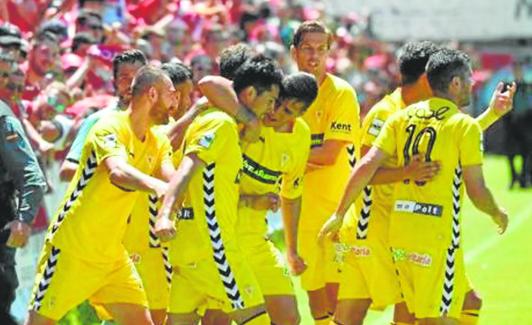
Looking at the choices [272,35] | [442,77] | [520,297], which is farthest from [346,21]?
[442,77]

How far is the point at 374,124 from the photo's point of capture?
9.96 m

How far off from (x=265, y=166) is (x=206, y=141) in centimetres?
93

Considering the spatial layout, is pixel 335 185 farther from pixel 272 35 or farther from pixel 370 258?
pixel 272 35

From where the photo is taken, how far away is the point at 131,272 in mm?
9594

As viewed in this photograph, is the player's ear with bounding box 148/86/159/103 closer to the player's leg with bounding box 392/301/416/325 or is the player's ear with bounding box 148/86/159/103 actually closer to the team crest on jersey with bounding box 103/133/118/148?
the team crest on jersey with bounding box 103/133/118/148

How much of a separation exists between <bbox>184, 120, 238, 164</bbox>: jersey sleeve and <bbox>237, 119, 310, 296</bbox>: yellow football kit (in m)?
0.67

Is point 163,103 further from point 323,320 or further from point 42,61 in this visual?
point 42,61

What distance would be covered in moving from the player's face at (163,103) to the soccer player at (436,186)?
1268mm

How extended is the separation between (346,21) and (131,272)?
22275 mm

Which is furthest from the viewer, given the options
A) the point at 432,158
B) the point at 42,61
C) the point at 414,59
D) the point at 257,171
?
the point at 42,61

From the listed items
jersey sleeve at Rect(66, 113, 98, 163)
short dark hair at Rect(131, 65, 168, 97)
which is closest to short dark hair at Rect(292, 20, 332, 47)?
jersey sleeve at Rect(66, 113, 98, 163)

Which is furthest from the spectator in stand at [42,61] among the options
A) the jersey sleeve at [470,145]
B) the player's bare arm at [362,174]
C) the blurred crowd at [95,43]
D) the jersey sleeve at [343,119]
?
the jersey sleeve at [470,145]

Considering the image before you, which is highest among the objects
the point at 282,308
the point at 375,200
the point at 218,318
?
the point at 375,200

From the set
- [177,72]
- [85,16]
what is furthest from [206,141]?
[85,16]
